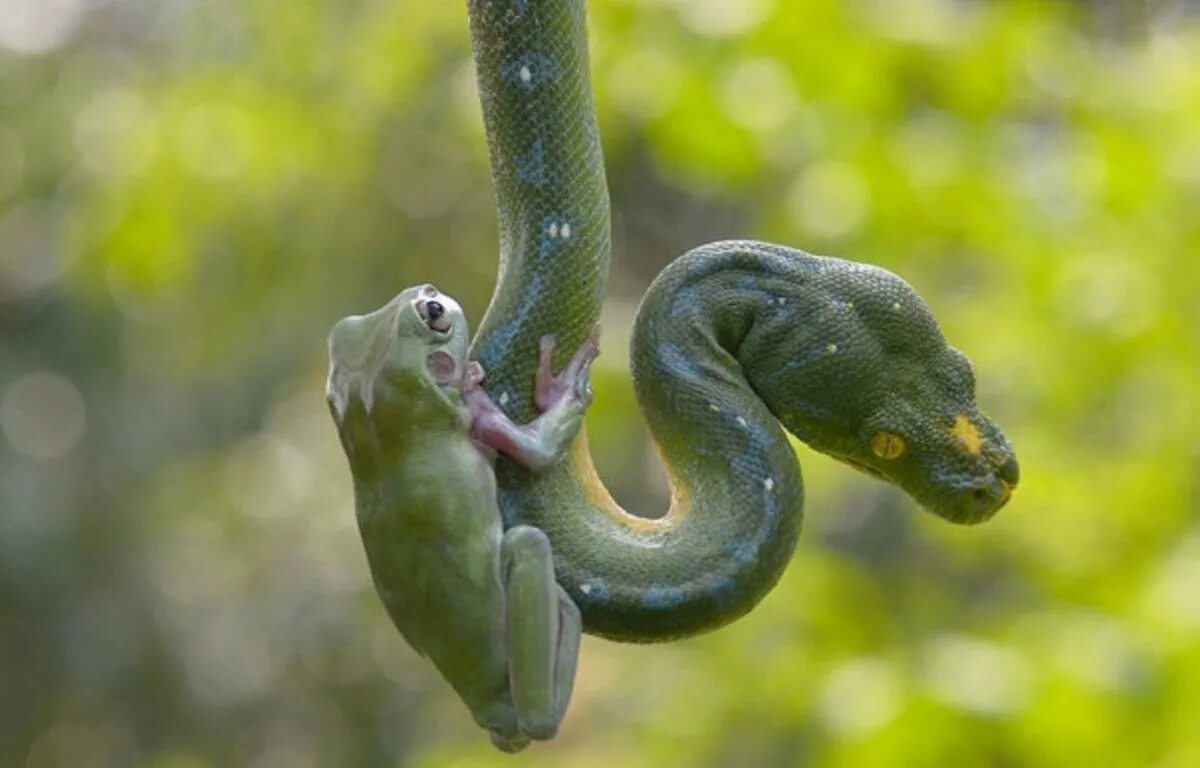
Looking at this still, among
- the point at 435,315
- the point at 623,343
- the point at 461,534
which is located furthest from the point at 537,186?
the point at 623,343

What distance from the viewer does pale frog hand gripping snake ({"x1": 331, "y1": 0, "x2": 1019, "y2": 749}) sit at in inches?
73.0

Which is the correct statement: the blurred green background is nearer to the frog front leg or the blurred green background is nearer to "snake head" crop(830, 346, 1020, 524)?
"snake head" crop(830, 346, 1020, 524)

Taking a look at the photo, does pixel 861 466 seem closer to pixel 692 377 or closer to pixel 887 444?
pixel 887 444

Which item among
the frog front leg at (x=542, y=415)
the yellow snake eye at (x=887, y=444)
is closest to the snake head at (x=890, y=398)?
the yellow snake eye at (x=887, y=444)

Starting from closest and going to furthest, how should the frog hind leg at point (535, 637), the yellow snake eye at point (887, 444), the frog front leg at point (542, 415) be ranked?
the frog hind leg at point (535, 637)
the frog front leg at point (542, 415)
the yellow snake eye at point (887, 444)

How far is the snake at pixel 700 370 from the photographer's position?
1.87m

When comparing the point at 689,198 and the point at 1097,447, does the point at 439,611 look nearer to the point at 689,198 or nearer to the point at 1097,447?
the point at 1097,447

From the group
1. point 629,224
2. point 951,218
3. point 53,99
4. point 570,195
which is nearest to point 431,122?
point 629,224

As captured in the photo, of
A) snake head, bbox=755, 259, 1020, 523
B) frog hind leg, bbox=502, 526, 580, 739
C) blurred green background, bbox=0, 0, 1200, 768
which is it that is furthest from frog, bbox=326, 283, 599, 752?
blurred green background, bbox=0, 0, 1200, 768

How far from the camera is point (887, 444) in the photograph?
1.96 meters

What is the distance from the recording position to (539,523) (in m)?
1.86

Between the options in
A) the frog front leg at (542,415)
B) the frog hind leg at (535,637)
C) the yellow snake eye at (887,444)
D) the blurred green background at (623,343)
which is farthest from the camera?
the blurred green background at (623,343)

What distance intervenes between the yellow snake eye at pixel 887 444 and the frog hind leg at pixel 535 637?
0.42m

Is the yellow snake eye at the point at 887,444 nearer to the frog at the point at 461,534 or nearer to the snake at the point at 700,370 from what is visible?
the snake at the point at 700,370
